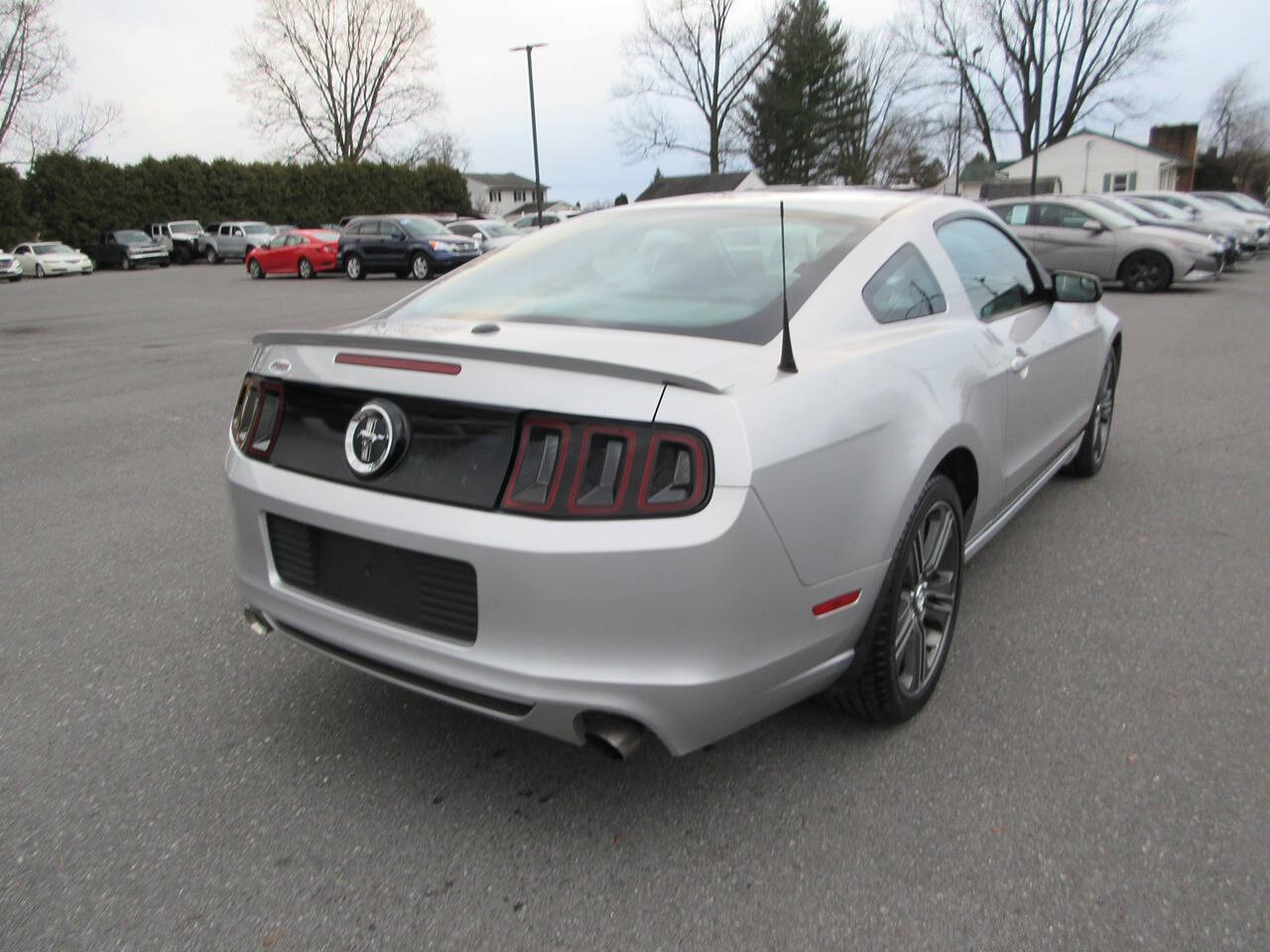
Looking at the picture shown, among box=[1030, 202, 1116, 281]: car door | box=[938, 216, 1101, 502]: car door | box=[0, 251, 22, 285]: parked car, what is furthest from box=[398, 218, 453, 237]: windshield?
box=[938, 216, 1101, 502]: car door

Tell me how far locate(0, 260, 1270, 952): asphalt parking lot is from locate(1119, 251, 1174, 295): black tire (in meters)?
13.3

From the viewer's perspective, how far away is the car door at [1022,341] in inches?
134

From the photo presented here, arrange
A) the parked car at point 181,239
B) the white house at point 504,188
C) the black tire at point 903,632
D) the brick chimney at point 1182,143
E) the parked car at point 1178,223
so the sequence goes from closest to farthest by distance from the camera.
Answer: the black tire at point 903,632 → the parked car at point 1178,223 → the parked car at point 181,239 → the brick chimney at point 1182,143 → the white house at point 504,188

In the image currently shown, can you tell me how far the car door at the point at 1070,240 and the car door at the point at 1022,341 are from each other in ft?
42.4

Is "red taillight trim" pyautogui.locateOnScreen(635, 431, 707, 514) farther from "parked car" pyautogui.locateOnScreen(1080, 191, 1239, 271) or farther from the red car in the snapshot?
the red car

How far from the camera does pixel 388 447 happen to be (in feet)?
7.42

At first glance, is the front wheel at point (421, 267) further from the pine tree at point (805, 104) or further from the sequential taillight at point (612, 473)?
the pine tree at point (805, 104)

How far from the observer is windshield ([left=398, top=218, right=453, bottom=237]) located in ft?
82.2

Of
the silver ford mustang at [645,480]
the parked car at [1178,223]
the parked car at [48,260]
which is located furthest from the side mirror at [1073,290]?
the parked car at [48,260]

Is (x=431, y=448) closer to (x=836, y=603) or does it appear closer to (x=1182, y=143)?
(x=836, y=603)

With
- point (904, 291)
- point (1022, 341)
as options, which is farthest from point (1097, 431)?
point (904, 291)

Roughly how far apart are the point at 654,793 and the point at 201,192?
50.5 metres

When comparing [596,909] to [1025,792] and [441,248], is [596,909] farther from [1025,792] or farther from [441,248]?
[441,248]

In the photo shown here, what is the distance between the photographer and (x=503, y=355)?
7.19 ft
